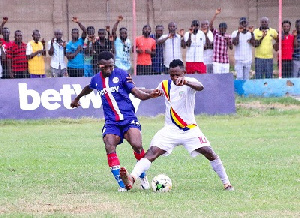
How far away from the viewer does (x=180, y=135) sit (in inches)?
398

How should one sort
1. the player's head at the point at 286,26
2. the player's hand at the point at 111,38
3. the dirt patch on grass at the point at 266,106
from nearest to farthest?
Result: the player's hand at the point at 111,38 → the player's head at the point at 286,26 → the dirt patch on grass at the point at 266,106

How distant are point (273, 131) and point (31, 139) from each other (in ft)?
18.6

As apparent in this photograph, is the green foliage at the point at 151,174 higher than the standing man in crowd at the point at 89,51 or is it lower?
lower

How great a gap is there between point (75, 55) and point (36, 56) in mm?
1061

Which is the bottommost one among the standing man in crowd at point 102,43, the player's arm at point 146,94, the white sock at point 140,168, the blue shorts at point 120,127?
the white sock at point 140,168

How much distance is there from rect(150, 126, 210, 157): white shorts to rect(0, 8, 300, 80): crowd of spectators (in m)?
10.4

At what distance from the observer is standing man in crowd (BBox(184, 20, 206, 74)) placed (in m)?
20.8

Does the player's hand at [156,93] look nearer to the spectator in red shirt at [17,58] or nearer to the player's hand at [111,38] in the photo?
the player's hand at [111,38]

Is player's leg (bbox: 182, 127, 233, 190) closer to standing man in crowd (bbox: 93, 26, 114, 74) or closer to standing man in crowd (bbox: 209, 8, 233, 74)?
standing man in crowd (bbox: 93, 26, 114, 74)

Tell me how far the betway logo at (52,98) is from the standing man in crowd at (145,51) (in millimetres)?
957

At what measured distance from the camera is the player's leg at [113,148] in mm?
10227

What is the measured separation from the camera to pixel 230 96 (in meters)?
21.1

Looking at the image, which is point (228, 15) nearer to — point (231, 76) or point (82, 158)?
point (231, 76)

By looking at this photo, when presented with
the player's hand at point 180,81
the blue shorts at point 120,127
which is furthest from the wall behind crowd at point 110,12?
the player's hand at point 180,81
